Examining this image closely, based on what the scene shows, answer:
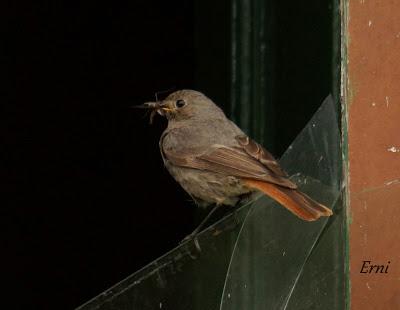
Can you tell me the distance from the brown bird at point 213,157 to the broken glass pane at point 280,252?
0.14m

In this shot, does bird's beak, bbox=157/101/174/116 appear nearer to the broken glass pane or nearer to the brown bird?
the brown bird

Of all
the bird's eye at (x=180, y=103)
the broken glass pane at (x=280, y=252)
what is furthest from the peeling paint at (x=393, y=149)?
the bird's eye at (x=180, y=103)

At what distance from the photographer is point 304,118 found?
4.88m

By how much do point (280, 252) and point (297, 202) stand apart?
0.26 m

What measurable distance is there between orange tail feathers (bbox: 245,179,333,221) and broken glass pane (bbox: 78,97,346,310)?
138 millimetres

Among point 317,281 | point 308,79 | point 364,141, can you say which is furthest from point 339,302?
point 308,79

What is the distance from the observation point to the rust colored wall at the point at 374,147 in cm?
447

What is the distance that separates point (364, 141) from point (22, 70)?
3.19 metres

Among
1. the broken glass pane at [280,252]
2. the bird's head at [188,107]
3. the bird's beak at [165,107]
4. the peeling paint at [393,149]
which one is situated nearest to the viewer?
the broken glass pane at [280,252]

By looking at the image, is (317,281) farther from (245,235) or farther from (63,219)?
(63,219)

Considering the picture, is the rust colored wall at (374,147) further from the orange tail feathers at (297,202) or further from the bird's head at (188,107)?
the bird's head at (188,107)

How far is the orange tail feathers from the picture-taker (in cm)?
411

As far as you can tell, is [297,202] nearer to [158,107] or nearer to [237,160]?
[237,160]

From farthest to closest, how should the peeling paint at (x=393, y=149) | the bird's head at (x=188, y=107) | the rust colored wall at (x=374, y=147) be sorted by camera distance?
the bird's head at (x=188, y=107)
the peeling paint at (x=393, y=149)
the rust colored wall at (x=374, y=147)
